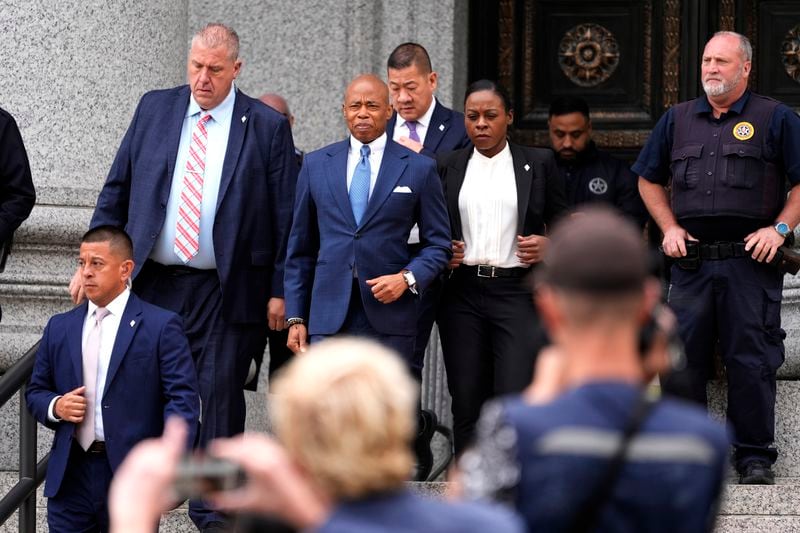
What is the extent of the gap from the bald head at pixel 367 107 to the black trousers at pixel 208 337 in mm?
861

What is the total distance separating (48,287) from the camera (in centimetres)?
827

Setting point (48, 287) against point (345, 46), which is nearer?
point (48, 287)

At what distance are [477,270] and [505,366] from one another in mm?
438

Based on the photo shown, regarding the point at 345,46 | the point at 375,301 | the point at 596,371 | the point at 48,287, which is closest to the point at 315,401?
the point at 596,371

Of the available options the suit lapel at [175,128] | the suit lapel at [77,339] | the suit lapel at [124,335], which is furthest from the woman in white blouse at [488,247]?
the suit lapel at [77,339]

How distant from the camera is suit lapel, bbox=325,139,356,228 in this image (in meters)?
7.17

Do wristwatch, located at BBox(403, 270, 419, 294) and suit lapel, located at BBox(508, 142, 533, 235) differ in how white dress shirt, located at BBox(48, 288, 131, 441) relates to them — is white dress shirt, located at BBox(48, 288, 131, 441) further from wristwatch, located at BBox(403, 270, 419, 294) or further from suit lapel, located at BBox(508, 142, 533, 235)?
suit lapel, located at BBox(508, 142, 533, 235)

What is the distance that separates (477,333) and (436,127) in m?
1.14

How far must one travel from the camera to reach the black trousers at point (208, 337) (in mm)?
7102

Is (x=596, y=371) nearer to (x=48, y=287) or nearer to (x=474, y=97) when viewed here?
(x=474, y=97)

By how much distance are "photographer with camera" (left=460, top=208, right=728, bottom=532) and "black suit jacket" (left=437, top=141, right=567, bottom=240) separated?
456 cm

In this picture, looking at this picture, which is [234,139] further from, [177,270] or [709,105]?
[709,105]

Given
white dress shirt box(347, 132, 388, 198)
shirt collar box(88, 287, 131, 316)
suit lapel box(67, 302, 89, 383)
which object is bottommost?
suit lapel box(67, 302, 89, 383)

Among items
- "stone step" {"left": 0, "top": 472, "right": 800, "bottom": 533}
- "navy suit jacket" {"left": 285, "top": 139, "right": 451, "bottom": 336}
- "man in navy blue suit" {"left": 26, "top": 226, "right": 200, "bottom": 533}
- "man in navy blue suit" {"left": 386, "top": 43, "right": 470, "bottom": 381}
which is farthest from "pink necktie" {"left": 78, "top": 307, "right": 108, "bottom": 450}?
"man in navy blue suit" {"left": 386, "top": 43, "right": 470, "bottom": 381}
